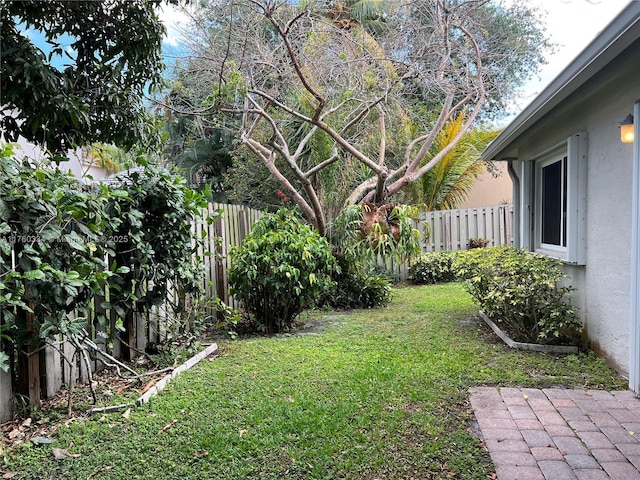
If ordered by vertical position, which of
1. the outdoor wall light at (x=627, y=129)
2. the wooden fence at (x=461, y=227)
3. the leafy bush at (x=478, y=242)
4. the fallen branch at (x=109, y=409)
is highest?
the outdoor wall light at (x=627, y=129)

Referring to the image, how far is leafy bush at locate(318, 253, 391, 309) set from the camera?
23.8 feet

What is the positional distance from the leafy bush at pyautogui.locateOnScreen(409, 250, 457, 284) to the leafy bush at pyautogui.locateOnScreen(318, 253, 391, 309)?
262cm

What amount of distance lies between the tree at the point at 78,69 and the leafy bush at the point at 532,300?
425 cm

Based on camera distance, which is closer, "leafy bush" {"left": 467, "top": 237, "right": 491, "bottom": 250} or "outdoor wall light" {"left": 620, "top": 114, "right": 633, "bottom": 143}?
"outdoor wall light" {"left": 620, "top": 114, "right": 633, "bottom": 143}

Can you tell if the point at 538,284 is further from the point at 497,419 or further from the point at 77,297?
the point at 77,297

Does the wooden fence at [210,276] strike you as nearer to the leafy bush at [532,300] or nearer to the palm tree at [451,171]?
the palm tree at [451,171]

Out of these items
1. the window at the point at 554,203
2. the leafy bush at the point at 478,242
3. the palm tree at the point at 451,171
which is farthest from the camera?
the palm tree at the point at 451,171

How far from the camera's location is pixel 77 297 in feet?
9.78

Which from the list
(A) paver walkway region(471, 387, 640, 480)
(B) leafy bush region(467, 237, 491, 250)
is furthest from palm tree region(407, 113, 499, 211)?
(A) paver walkway region(471, 387, 640, 480)

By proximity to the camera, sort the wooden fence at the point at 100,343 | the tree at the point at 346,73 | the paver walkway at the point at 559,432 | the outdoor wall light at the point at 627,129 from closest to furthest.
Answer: the paver walkway at the point at 559,432 < the wooden fence at the point at 100,343 < the outdoor wall light at the point at 627,129 < the tree at the point at 346,73

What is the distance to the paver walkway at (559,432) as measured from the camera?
7.46ft

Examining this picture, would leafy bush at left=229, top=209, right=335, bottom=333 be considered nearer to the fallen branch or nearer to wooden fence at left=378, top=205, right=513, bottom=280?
the fallen branch

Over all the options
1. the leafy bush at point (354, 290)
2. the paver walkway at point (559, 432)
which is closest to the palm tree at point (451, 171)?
the leafy bush at point (354, 290)

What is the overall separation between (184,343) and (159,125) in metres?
2.58
